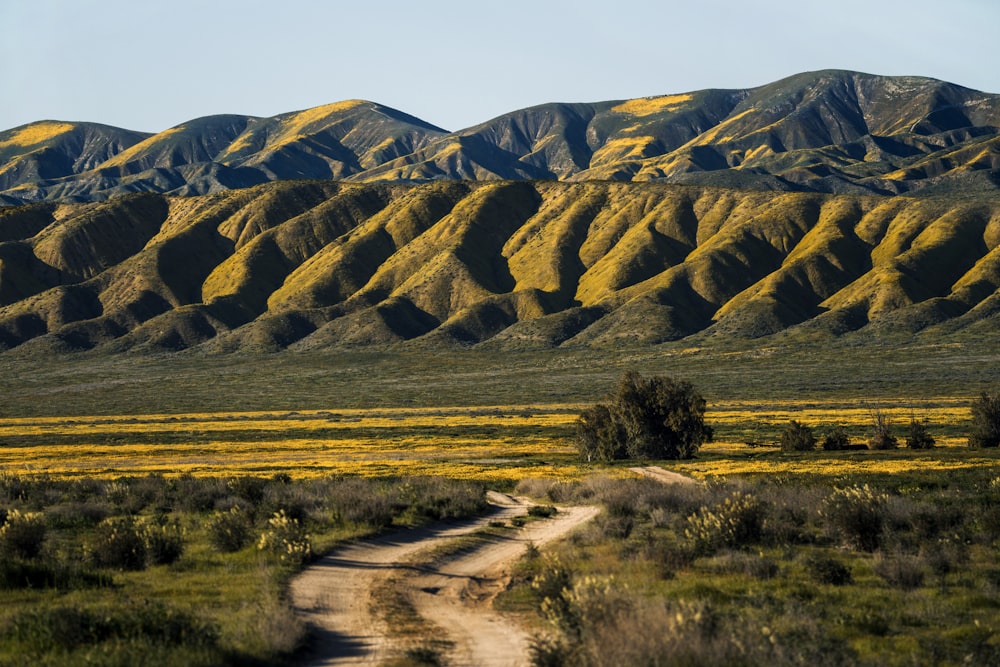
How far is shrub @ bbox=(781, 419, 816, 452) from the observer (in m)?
55.7

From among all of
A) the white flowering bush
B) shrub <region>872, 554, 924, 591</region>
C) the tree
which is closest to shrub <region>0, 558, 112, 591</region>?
the white flowering bush

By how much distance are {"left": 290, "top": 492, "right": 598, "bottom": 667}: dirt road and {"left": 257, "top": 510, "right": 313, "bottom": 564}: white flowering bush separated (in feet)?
1.39

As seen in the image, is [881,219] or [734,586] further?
[881,219]

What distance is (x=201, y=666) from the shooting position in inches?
481

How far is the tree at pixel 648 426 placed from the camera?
5391 cm

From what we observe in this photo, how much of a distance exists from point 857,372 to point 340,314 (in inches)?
3656

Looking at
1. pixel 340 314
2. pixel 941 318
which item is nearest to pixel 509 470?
pixel 941 318

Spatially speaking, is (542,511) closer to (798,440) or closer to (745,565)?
(745,565)

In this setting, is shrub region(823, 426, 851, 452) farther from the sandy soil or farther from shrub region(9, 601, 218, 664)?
shrub region(9, 601, 218, 664)

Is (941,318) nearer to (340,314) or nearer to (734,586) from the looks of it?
(340,314)

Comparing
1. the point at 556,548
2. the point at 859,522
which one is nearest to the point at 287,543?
the point at 556,548

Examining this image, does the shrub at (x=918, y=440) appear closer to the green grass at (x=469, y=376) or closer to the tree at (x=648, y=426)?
the tree at (x=648, y=426)

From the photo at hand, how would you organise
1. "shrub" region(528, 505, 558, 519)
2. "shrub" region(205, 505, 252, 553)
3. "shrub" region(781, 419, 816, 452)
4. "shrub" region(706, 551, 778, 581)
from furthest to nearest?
"shrub" region(781, 419, 816, 452) < "shrub" region(528, 505, 558, 519) < "shrub" region(205, 505, 252, 553) < "shrub" region(706, 551, 778, 581)

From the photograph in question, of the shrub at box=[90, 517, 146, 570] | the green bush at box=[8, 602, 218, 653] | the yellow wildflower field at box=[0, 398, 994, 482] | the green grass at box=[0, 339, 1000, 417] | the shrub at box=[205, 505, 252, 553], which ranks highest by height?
the green bush at box=[8, 602, 218, 653]
